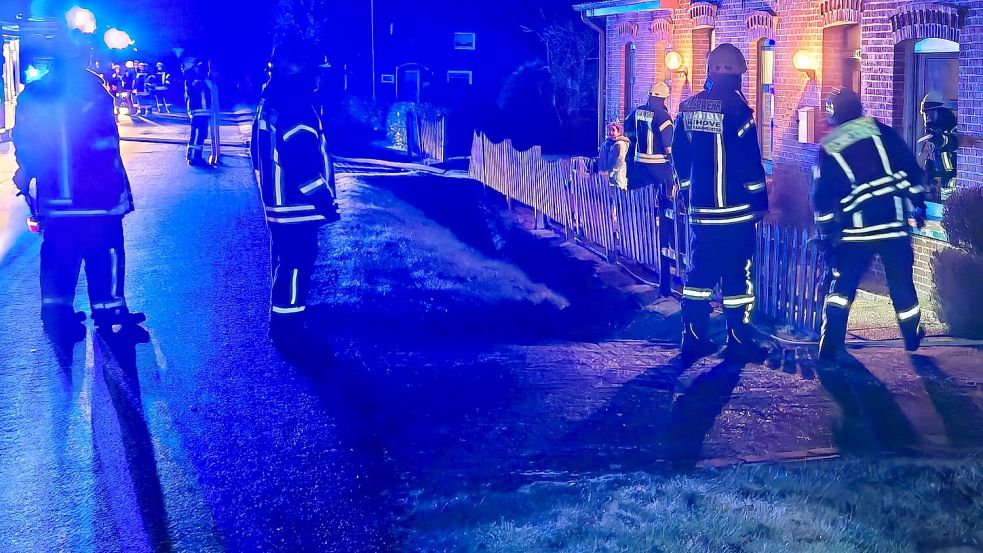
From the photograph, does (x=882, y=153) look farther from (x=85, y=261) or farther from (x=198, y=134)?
(x=198, y=134)

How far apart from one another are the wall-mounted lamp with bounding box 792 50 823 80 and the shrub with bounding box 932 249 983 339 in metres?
5.44

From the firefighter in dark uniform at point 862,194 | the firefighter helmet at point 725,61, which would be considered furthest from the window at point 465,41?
the firefighter in dark uniform at point 862,194

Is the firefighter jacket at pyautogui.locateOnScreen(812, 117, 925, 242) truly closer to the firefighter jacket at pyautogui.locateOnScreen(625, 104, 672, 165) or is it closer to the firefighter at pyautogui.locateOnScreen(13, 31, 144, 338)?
the firefighter at pyautogui.locateOnScreen(13, 31, 144, 338)

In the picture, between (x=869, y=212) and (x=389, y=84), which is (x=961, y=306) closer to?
(x=869, y=212)

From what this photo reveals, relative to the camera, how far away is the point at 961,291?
27.8ft

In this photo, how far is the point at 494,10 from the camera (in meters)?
39.2

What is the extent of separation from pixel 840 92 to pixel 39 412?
5.80 metres

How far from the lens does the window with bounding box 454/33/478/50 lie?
39312mm

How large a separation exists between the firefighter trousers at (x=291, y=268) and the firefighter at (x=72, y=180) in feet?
3.99

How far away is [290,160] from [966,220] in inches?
215

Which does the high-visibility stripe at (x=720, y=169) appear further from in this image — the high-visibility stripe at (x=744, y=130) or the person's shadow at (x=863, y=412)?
the person's shadow at (x=863, y=412)

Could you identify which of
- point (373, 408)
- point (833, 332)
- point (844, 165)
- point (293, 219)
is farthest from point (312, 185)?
point (833, 332)

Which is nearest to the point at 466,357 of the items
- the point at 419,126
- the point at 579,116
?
the point at 419,126

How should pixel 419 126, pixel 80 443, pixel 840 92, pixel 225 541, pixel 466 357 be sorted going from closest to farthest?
pixel 225 541 → pixel 80 443 → pixel 840 92 → pixel 466 357 → pixel 419 126
